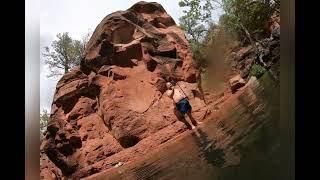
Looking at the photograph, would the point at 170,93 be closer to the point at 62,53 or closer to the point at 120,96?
the point at 120,96

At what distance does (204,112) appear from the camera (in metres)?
2.66

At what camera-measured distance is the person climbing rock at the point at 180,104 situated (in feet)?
8.71

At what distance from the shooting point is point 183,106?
2.66 meters

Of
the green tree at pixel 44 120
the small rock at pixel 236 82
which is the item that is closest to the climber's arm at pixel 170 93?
the small rock at pixel 236 82

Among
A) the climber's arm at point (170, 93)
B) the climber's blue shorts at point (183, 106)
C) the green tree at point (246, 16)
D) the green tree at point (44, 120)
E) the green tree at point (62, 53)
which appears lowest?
the climber's blue shorts at point (183, 106)

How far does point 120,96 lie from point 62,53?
0.36 m

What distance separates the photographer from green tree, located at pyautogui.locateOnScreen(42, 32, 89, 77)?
2582 mm

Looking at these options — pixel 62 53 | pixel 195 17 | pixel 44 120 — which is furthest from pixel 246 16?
pixel 44 120

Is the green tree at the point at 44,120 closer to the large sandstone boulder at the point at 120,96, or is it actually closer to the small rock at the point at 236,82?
the large sandstone boulder at the point at 120,96

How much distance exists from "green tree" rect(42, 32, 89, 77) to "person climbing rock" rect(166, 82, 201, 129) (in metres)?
0.51

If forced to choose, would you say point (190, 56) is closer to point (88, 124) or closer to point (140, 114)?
point (140, 114)

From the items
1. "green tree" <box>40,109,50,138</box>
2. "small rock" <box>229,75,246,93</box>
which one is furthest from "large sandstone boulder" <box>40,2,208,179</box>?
"small rock" <box>229,75,246,93</box>

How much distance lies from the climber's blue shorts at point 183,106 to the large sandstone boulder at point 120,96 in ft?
0.13
